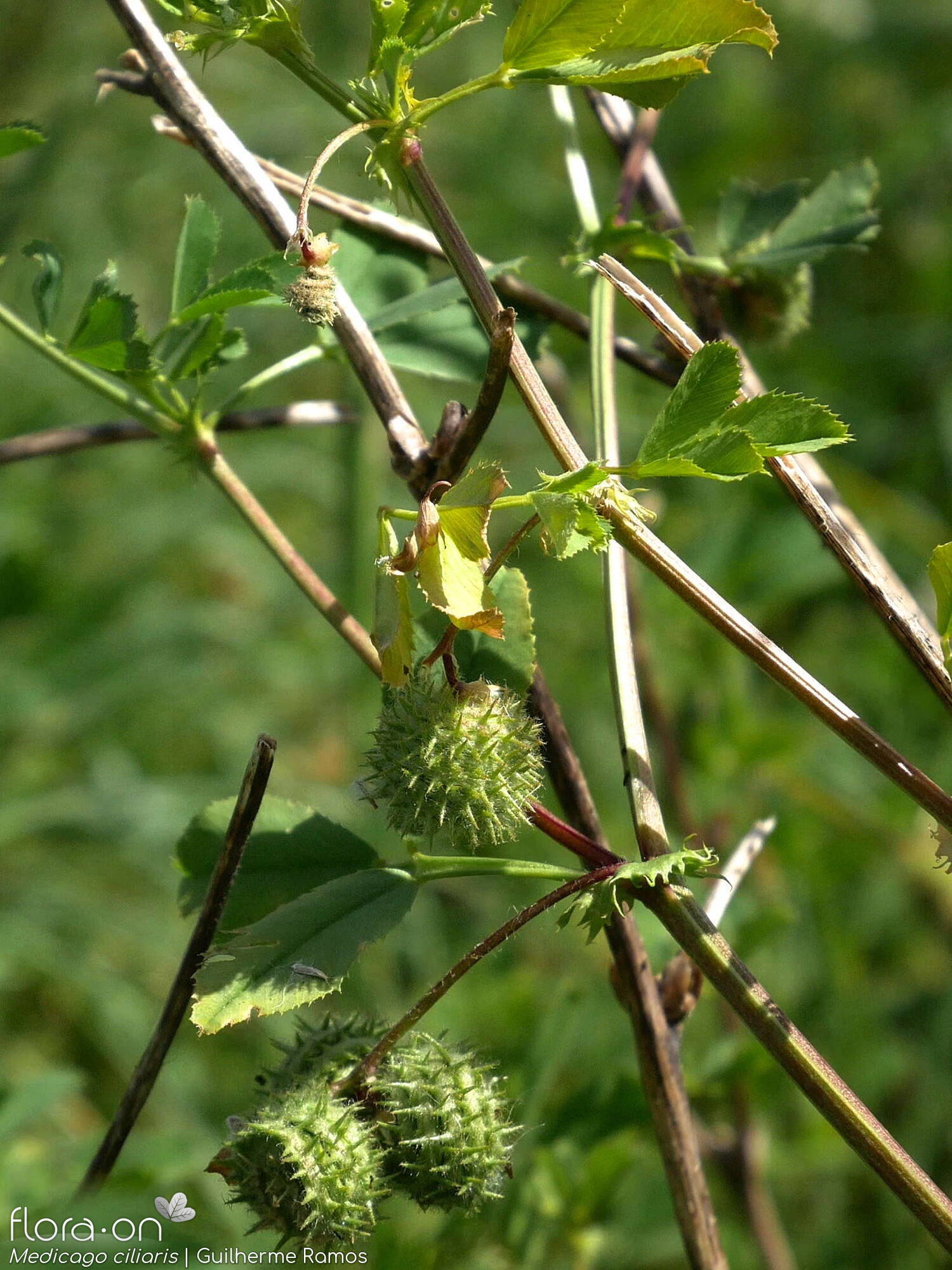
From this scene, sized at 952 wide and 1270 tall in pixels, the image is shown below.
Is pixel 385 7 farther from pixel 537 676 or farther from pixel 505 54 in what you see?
pixel 537 676

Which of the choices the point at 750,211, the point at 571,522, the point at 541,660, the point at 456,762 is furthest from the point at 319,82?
the point at 541,660

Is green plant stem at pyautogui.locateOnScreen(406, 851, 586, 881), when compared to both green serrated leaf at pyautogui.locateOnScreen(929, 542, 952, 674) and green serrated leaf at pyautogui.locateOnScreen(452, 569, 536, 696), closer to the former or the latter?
green serrated leaf at pyautogui.locateOnScreen(452, 569, 536, 696)

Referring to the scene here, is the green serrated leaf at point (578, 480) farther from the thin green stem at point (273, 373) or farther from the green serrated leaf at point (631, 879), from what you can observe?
the thin green stem at point (273, 373)

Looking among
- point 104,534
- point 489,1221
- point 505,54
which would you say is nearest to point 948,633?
point 505,54

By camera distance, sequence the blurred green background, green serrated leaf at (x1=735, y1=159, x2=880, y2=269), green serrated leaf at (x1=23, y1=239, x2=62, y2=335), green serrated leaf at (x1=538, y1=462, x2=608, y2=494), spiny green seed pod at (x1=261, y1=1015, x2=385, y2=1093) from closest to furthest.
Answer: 1. green serrated leaf at (x1=538, y1=462, x2=608, y2=494)
2. spiny green seed pod at (x1=261, y1=1015, x2=385, y2=1093)
3. green serrated leaf at (x1=23, y1=239, x2=62, y2=335)
4. green serrated leaf at (x1=735, y1=159, x2=880, y2=269)
5. the blurred green background

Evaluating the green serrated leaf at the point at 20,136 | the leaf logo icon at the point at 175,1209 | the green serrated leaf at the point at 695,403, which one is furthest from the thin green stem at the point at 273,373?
the leaf logo icon at the point at 175,1209

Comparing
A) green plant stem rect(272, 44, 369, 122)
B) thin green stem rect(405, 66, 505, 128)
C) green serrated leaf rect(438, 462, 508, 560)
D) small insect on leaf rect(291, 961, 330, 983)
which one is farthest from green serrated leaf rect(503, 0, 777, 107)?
small insect on leaf rect(291, 961, 330, 983)

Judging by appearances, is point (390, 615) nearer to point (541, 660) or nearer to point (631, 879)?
point (631, 879)
